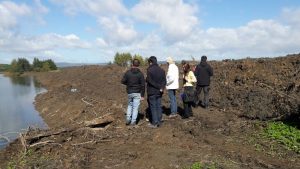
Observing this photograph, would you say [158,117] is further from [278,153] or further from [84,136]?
[278,153]

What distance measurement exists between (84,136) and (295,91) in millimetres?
7993

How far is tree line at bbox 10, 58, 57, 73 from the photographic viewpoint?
401 ft

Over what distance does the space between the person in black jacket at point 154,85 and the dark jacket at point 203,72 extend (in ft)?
10.9

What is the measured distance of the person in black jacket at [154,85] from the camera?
12.6 m

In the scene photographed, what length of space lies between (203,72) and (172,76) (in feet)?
8.51

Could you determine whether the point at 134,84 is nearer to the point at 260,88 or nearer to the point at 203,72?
the point at 203,72

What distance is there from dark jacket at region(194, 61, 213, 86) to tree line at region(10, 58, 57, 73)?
357ft

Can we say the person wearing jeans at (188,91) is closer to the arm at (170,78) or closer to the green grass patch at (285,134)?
the arm at (170,78)

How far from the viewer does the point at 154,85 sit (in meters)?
12.6

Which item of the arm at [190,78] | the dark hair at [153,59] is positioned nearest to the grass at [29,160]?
the dark hair at [153,59]

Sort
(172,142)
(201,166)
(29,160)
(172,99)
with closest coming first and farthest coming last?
(201,166), (29,160), (172,142), (172,99)

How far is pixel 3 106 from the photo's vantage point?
3344cm

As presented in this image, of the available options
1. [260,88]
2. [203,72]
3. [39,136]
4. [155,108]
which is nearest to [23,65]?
[260,88]

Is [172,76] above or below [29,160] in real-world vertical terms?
above
